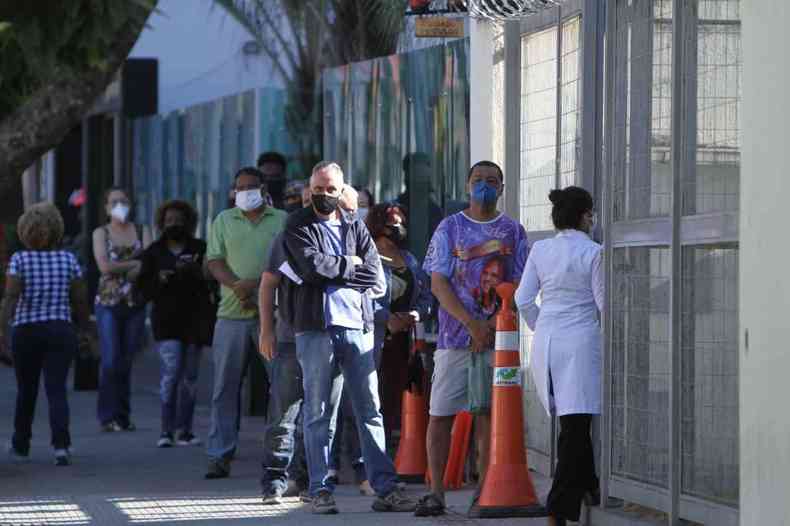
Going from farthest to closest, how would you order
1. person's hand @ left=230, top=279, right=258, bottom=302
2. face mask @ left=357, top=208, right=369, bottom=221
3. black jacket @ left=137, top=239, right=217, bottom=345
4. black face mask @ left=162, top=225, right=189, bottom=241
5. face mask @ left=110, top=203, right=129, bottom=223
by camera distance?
face mask @ left=110, top=203, right=129, bottom=223
black face mask @ left=162, top=225, right=189, bottom=241
black jacket @ left=137, top=239, right=217, bottom=345
face mask @ left=357, top=208, right=369, bottom=221
person's hand @ left=230, top=279, right=258, bottom=302

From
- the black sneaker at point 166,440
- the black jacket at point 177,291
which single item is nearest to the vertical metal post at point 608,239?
the black jacket at point 177,291

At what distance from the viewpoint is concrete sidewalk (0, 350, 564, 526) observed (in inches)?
388

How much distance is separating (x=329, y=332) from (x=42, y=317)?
10.8 ft

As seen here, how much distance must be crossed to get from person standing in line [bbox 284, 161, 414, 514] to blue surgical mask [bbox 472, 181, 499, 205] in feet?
2.55

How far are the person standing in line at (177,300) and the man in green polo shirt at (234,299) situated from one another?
165cm

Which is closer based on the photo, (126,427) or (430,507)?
(430,507)

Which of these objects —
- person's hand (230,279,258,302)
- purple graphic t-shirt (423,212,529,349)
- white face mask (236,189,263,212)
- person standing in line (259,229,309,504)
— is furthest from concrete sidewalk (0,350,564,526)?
white face mask (236,189,263,212)

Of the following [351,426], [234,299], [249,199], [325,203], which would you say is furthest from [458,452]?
[249,199]

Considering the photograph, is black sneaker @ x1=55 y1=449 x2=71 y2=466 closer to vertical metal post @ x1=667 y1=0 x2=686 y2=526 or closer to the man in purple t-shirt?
the man in purple t-shirt

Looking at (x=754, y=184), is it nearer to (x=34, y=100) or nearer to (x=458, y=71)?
(x=458, y=71)

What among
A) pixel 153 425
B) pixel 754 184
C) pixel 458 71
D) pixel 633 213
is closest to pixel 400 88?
pixel 458 71

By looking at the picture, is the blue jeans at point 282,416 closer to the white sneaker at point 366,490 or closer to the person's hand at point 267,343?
the person's hand at point 267,343

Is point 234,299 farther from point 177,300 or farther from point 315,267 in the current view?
point 315,267

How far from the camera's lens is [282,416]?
Result: 1046cm
